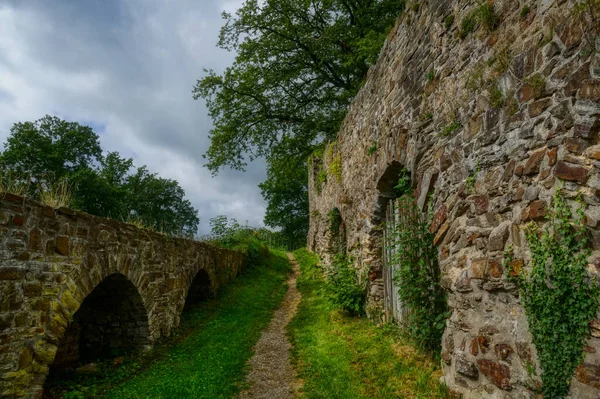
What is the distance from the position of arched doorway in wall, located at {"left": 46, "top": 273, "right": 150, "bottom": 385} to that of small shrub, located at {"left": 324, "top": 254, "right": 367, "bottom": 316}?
143 inches

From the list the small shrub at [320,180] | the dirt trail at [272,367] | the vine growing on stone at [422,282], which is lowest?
the dirt trail at [272,367]

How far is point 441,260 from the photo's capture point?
4.22m

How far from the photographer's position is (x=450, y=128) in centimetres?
422

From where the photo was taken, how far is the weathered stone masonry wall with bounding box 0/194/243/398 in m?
4.11

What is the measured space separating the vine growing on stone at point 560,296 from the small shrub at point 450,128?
159cm

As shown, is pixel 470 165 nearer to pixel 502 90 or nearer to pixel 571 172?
pixel 502 90

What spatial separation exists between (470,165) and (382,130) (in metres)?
3.16

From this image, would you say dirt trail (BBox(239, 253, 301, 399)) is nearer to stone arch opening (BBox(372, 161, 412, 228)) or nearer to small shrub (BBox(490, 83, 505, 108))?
stone arch opening (BBox(372, 161, 412, 228))

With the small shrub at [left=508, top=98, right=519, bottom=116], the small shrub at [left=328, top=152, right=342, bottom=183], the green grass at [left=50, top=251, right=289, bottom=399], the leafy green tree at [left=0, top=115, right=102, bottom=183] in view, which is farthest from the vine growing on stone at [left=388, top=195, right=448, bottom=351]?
the leafy green tree at [left=0, top=115, right=102, bottom=183]

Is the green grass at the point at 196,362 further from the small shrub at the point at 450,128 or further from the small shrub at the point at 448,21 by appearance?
the small shrub at the point at 448,21

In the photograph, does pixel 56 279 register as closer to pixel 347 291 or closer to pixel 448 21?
pixel 347 291

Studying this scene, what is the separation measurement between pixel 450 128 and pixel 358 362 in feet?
10.9

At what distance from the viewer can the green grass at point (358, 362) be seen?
4176 mm

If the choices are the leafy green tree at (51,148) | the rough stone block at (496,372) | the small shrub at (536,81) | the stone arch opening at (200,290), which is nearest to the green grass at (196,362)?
the stone arch opening at (200,290)
